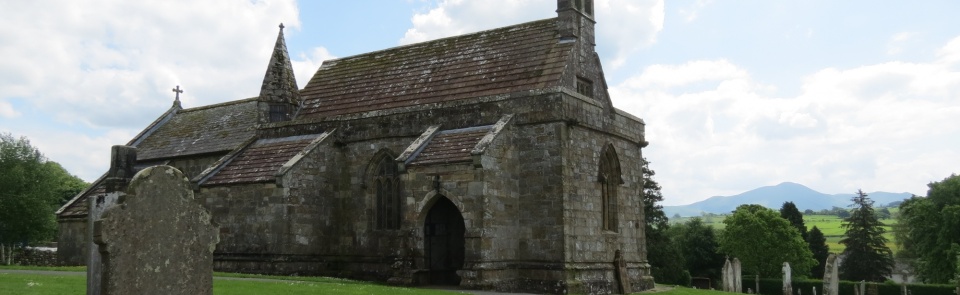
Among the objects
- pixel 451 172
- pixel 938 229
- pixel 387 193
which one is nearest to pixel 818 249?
pixel 938 229

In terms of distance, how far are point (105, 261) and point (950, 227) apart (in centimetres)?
5419

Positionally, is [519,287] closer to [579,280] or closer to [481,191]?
[579,280]

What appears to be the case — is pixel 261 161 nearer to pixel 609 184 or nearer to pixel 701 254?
pixel 609 184

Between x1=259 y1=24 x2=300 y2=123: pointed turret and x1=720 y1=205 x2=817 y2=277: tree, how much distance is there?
144 ft

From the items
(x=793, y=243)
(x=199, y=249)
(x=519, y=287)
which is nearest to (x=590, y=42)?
(x=519, y=287)

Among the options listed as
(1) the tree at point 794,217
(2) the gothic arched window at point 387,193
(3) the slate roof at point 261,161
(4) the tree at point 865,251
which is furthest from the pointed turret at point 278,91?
(1) the tree at point 794,217

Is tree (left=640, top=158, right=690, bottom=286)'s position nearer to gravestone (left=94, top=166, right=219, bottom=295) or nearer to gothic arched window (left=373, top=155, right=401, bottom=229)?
gothic arched window (left=373, top=155, right=401, bottom=229)

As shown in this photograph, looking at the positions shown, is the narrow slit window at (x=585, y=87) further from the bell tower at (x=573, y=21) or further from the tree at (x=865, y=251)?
the tree at (x=865, y=251)

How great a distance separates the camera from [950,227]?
4975 centimetres

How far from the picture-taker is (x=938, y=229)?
5191 cm

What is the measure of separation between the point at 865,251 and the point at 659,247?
83.4 feet

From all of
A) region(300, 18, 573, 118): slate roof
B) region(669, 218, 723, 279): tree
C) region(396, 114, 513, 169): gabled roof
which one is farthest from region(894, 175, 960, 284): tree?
region(396, 114, 513, 169): gabled roof

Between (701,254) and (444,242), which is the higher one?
(444,242)

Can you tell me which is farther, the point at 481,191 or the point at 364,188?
the point at 364,188
